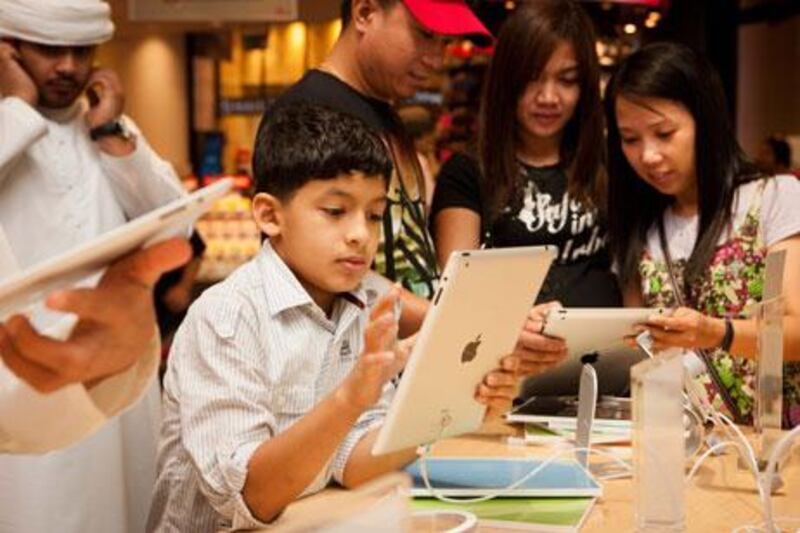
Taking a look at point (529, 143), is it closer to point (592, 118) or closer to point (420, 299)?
point (592, 118)

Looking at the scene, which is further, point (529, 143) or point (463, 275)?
point (529, 143)

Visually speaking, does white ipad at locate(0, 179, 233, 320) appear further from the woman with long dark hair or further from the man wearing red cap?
the woman with long dark hair

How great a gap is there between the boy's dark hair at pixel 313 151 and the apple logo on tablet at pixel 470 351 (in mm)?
389

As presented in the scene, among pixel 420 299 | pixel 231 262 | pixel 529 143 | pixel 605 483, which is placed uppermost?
pixel 529 143

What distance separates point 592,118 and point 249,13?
68.5 inches

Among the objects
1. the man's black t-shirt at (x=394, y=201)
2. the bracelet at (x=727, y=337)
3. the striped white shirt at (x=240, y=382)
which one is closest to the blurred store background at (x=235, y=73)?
the man's black t-shirt at (x=394, y=201)

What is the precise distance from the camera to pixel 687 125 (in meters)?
2.74

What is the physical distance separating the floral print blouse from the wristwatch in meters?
1.36

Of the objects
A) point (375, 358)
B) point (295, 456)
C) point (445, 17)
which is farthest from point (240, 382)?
point (445, 17)

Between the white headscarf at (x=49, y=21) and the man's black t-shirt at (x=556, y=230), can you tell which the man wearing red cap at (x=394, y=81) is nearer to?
the man's black t-shirt at (x=556, y=230)

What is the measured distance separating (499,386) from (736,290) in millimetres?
982

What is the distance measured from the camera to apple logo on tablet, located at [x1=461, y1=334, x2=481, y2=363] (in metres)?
1.78

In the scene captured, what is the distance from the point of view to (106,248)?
1.14m

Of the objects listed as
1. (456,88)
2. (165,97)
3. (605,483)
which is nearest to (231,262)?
(165,97)
